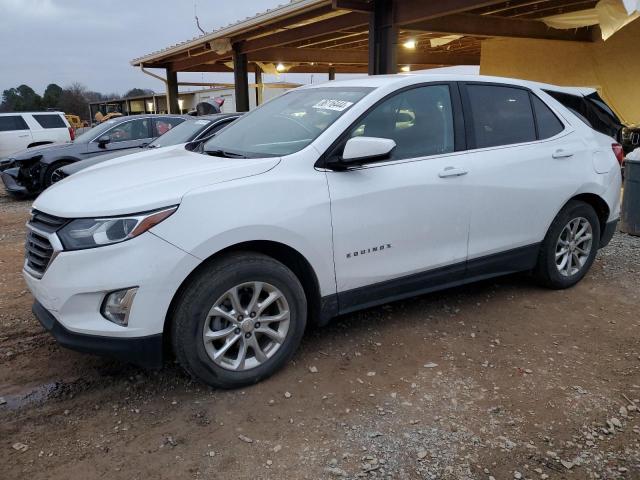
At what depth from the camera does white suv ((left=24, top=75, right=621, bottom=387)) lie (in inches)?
102

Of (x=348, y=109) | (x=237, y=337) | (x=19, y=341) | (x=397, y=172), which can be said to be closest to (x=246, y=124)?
(x=348, y=109)

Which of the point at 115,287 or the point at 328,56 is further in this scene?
the point at 328,56

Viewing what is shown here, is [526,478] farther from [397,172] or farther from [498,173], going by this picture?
[498,173]

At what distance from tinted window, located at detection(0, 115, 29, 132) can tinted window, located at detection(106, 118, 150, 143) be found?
247 inches

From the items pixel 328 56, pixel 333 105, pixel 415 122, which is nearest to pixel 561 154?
pixel 415 122

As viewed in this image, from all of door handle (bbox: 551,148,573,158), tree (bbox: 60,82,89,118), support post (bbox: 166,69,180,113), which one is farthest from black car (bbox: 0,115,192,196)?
tree (bbox: 60,82,89,118)

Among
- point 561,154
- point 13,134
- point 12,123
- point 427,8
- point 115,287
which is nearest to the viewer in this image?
point 115,287

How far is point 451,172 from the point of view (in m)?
3.48

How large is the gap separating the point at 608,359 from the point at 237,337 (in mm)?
2400

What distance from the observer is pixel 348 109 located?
3.26 m

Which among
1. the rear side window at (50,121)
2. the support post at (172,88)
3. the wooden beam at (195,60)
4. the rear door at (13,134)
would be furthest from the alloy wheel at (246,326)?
the support post at (172,88)

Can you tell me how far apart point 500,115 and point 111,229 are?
9.45 ft

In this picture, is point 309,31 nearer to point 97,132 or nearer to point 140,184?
point 97,132

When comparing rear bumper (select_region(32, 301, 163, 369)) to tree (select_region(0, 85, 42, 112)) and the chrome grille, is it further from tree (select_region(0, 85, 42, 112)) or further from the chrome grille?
tree (select_region(0, 85, 42, 112))
